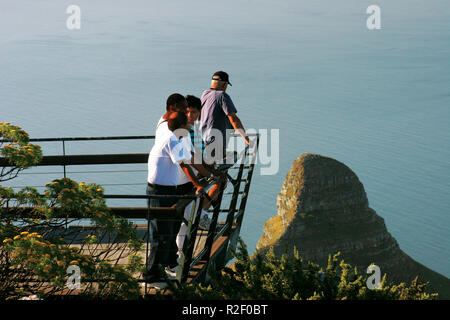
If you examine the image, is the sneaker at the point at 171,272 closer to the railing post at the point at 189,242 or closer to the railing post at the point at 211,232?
the railing post at the point at 189,242

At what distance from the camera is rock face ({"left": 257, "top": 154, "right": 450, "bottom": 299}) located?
4085 inches

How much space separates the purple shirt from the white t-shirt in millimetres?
1892

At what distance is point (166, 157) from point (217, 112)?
81.7 inches

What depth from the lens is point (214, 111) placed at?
775cm

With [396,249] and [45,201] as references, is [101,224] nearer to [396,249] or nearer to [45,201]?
[45,201]

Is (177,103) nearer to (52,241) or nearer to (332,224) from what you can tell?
(52,241)

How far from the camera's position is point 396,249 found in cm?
10681

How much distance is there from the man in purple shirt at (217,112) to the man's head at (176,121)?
6.39ft

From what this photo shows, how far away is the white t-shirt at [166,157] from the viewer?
572 cm

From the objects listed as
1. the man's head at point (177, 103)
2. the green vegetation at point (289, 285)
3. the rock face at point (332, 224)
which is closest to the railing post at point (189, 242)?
the green vegetation at point (289, 285)

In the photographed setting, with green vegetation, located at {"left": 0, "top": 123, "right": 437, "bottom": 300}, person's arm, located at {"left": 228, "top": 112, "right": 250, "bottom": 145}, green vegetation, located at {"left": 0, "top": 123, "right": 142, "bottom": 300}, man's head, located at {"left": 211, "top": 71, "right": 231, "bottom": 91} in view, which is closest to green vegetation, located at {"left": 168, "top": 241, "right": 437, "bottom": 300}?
green vegetation, located at {"left": 0, "top": 123, "right": 437, "bottom": 300}

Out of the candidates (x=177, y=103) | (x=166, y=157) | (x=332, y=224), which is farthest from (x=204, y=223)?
(x=332, y=224)
